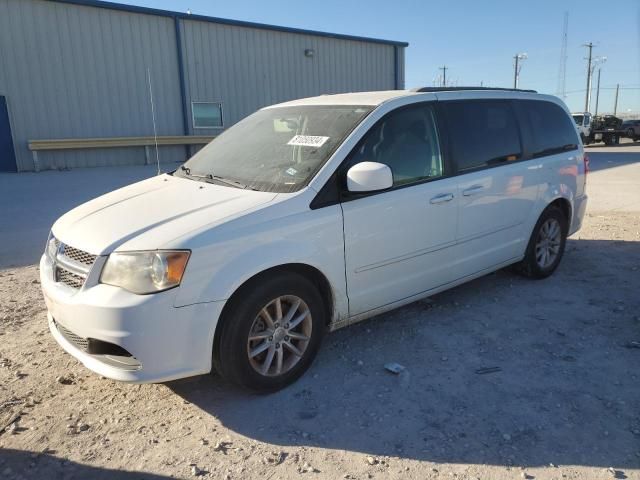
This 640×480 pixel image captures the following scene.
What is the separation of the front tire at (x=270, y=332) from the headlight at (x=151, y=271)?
38 cm

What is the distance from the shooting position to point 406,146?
3848 mm

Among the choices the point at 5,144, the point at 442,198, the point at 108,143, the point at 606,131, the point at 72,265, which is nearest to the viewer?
the point at 72,265

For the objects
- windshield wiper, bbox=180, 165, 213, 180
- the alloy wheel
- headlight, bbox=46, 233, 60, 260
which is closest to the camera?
the alloy wheel

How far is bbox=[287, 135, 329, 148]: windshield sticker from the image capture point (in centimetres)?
361

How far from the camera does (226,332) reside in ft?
9.67

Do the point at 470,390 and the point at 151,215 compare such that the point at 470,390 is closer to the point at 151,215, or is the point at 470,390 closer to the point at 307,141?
the point at 307,141

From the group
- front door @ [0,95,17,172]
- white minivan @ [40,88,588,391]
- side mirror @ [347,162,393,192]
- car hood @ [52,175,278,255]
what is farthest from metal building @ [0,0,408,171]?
side mirror @ [347,162,393,192]

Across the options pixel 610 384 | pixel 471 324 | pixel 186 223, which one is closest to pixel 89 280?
pixel 186 223

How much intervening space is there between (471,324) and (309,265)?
1.72 metres

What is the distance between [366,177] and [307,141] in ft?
2.05

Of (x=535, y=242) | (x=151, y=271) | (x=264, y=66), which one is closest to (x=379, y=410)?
(x=151, y=271)

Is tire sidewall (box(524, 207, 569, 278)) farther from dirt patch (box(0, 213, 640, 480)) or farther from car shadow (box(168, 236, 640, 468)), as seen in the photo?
dirt patch (box(0, 213, 640, 480))

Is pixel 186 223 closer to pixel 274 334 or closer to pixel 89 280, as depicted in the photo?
pixel 89 280

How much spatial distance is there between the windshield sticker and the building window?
53.0ft
